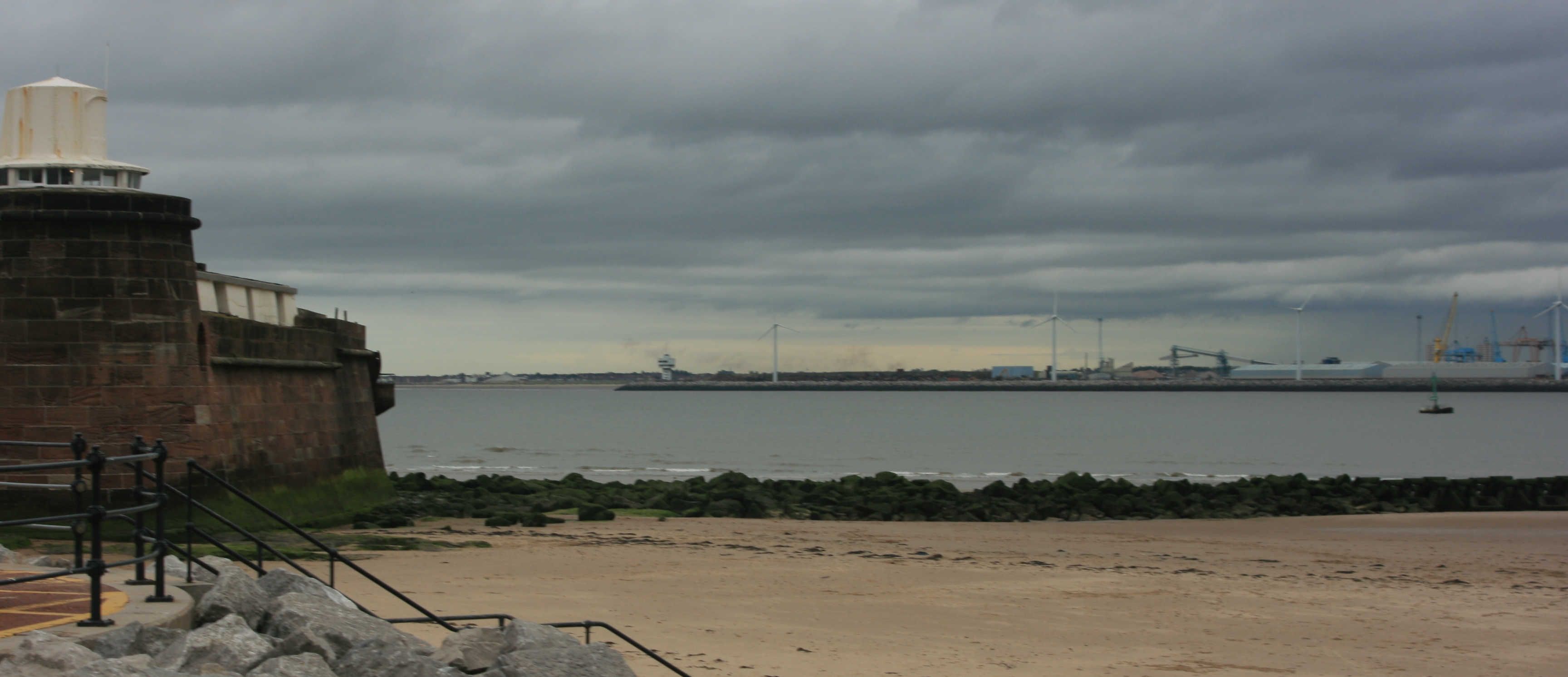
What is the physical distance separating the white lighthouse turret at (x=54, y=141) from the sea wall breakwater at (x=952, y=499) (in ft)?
28.4

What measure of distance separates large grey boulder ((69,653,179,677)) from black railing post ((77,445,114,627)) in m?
0.48

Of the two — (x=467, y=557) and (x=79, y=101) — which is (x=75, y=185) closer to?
(x=79, y=101)

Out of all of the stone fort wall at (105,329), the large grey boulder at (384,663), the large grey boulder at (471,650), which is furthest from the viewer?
the stone fort wall at (105,329)

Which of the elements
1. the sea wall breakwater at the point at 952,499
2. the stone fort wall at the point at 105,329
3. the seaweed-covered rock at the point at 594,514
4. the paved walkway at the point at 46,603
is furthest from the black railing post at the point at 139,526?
the seaweed-covered rock at the point at 594,514

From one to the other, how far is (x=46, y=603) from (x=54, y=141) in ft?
34.4

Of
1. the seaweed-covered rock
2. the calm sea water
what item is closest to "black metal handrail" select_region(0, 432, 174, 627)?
the seaweed-covered rock

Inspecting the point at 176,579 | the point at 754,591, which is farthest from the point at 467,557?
the point at 176,579

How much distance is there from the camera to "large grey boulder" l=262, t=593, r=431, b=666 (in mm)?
7379

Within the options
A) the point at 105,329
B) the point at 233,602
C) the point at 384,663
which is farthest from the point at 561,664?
the point at 105,329

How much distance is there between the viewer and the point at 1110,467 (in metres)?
50.1

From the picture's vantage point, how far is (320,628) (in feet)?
25.0

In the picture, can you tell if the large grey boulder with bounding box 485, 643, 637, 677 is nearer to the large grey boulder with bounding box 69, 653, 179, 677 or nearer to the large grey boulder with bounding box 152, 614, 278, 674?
the large grey boulder with bounding box 152, 614, 278, 674

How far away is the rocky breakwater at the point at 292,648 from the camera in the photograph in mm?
5961

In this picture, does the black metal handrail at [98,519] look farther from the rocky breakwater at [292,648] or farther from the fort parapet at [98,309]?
the fort parapet at [98,309]
